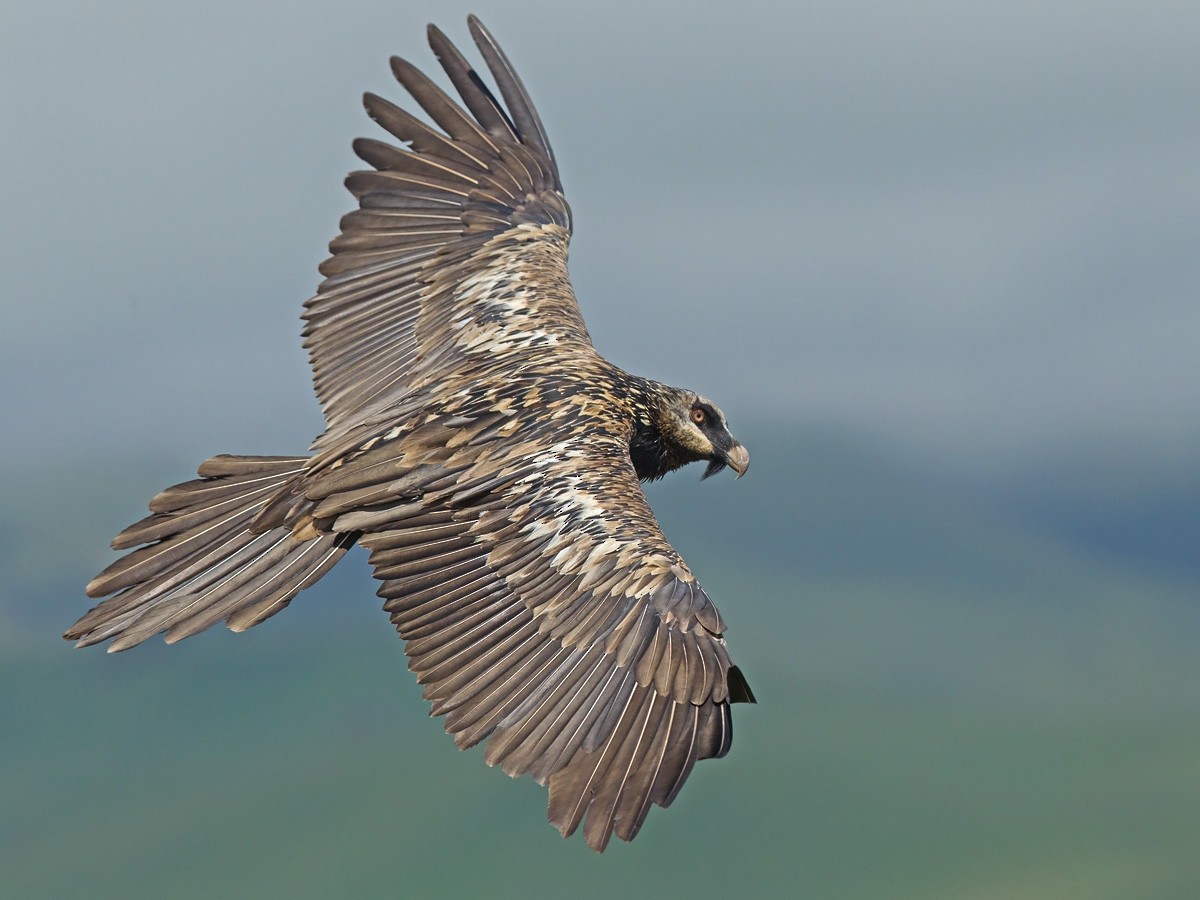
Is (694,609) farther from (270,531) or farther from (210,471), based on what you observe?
(210,471)

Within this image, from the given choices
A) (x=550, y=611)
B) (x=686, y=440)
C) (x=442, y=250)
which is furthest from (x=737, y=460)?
(x=550, y=611)

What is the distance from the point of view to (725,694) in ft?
24.7

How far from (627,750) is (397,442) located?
99.0 inches

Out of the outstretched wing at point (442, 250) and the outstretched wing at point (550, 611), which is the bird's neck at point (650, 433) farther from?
the outstretched wing at point (550, 611)

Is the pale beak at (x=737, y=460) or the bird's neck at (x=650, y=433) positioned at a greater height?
the bird's neck at (x=650, y=433)

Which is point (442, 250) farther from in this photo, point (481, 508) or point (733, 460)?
point (481, 508)

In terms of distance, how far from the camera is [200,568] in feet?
29.3

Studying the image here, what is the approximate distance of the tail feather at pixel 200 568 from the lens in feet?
28.5

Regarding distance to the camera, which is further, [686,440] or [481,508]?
[686,440]

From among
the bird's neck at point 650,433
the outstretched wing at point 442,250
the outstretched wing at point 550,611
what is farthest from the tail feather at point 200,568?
the bird's neck at point 650,433

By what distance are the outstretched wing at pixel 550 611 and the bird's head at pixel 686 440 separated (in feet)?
4.59

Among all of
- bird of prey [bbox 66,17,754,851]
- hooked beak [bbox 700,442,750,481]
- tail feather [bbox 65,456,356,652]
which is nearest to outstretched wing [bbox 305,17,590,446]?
bird of prey [bbox 66,17,754,851]

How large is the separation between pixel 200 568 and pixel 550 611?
6.70 feet

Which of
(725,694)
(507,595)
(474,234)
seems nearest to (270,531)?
(507,595)
